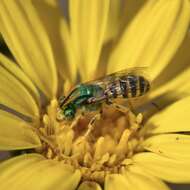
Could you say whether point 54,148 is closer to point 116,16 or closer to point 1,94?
point 1,94

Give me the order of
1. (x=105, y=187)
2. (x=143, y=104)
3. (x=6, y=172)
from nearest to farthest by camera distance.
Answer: (x=6, y=172), (x=105, y=187), (x=143, y=104)

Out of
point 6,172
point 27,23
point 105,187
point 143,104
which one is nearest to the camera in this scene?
point 6,172

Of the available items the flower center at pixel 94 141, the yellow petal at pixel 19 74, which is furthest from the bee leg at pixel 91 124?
the yellow petal at pixel 19 74

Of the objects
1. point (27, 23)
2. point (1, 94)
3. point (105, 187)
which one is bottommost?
point (105, 187)

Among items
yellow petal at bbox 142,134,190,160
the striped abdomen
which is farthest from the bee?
yellow petal at bbox 142,134,190,160

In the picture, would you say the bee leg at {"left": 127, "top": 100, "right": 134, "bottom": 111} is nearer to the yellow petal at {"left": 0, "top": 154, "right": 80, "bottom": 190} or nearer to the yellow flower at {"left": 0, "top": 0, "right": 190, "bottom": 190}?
the yellow flower at {"left": 0, "top": 0, "right": 190, "bottom": 190}

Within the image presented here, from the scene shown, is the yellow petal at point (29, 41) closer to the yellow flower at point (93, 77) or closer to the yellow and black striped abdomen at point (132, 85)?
the yellow flower at point (93, 77)

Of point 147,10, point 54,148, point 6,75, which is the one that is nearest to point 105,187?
point 54,148
